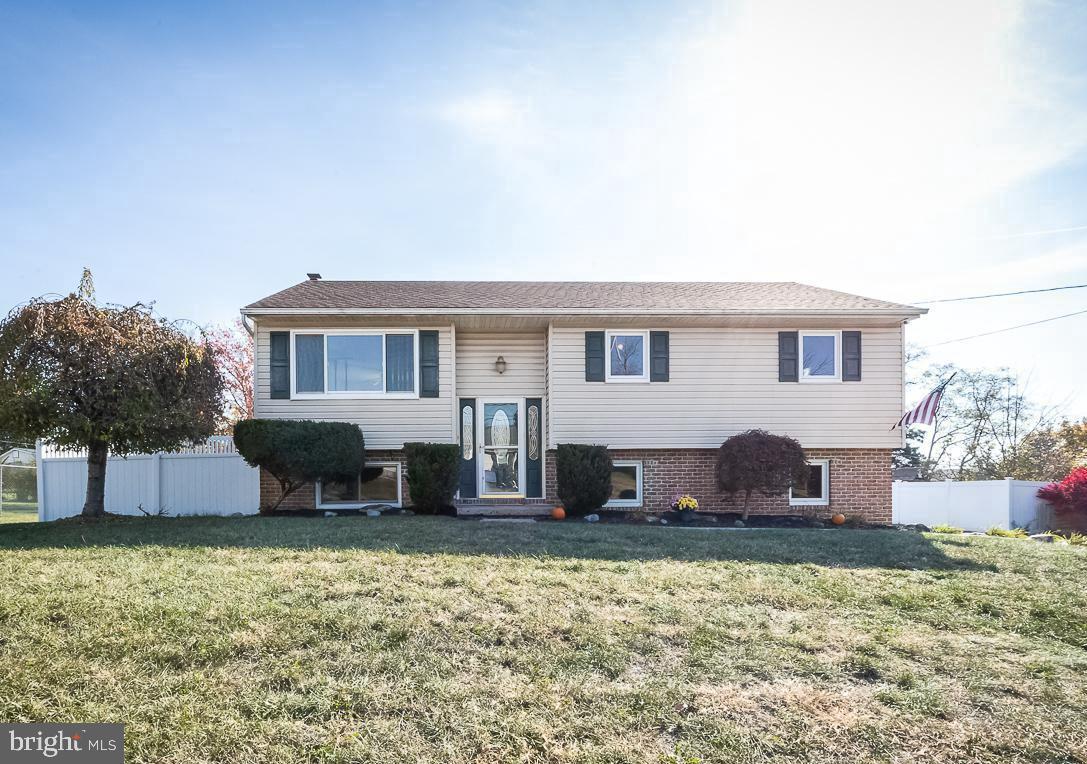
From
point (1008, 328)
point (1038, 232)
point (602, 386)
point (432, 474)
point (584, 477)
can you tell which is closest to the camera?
point (432, 474)

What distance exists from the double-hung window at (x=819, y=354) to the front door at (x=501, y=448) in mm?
5497

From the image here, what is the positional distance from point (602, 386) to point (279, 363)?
5968mm

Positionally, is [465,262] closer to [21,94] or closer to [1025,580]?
[21,94]

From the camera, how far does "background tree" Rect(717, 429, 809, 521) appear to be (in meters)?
10.3

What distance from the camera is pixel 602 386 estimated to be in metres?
11.6

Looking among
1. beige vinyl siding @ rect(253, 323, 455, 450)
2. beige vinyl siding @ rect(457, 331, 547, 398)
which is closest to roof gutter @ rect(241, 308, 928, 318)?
beige vinyl siding @ rect(253, 323, 455, 450)

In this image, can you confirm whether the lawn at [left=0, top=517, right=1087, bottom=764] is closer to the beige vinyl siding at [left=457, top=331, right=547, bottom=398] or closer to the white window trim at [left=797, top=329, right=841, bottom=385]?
the white window trim at [left=797, top=329, right=841, bottom=385]

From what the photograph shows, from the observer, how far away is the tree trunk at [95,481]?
363 inches

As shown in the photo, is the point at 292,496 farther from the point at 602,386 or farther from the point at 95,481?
the point at 602,386

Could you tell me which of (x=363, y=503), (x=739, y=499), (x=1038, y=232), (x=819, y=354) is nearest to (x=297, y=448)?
(x=363, y=503)

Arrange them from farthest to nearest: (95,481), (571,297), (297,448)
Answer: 1. (571,297)
2. (297,448)
3. (95,481)

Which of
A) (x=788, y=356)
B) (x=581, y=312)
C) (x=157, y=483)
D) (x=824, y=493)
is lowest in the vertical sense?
(x=824, y=493)

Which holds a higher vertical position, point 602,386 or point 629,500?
point 602,386

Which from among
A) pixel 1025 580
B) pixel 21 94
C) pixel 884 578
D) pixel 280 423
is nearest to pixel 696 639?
pixel 884 578
